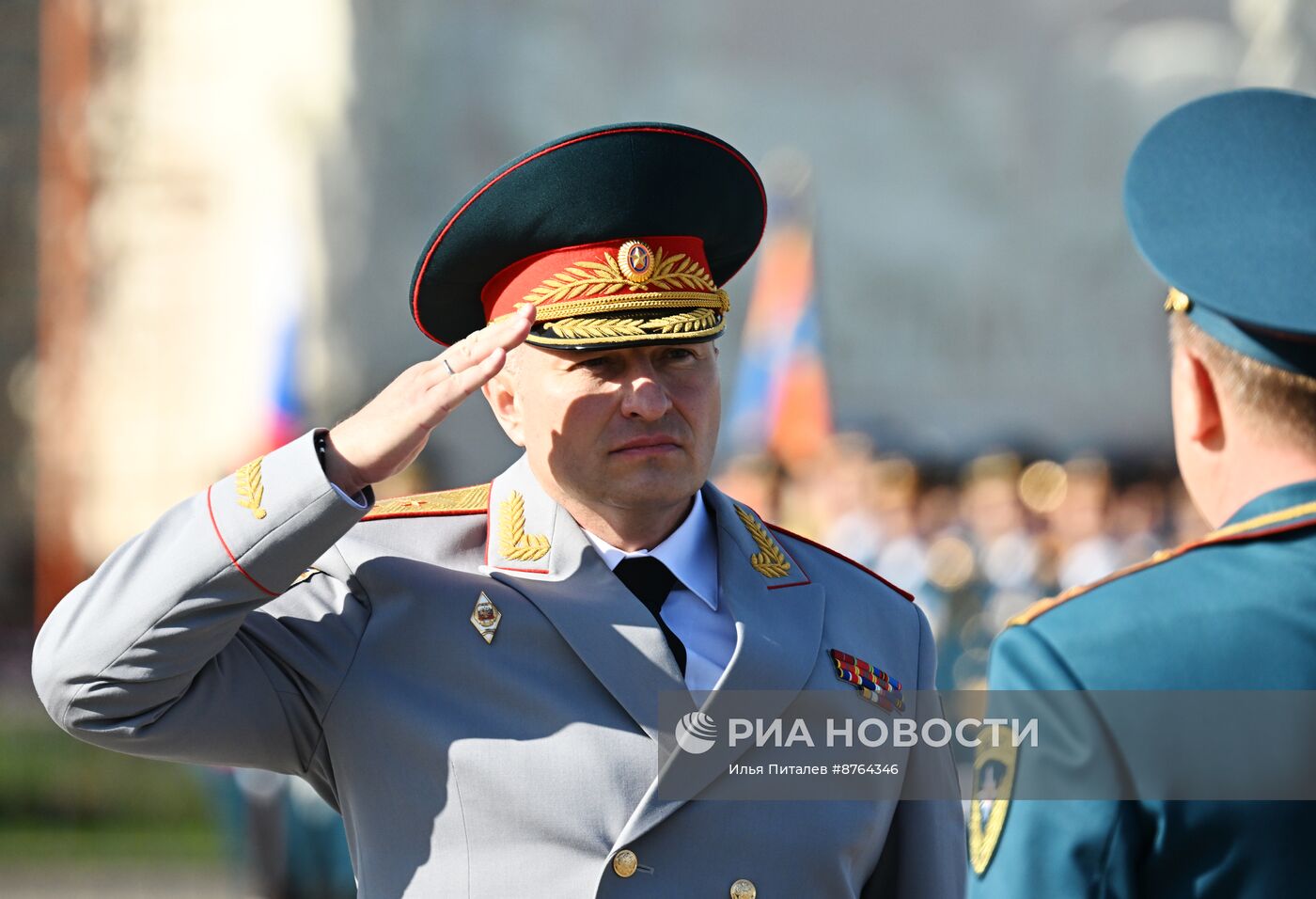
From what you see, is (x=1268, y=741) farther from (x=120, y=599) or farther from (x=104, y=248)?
(x=104, y=248)

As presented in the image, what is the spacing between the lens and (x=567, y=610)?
281cm

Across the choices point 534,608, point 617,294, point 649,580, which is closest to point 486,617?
point 534,608

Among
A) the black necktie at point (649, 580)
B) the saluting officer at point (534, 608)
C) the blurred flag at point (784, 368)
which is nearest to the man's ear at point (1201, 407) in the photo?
the saluting officer at point (534, 608)

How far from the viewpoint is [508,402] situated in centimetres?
306

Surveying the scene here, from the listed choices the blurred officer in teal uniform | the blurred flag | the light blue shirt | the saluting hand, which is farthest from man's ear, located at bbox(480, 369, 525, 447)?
the blurred flag

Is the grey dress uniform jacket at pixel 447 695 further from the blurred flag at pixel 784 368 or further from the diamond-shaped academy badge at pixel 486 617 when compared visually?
the blurred flag at pixel 784 368

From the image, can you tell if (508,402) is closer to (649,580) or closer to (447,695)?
(649,580)

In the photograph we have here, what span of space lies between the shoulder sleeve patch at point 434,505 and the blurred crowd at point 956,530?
7.51 metres

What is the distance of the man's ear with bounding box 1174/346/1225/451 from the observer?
2.21 meters

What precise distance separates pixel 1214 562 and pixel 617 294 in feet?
3.57

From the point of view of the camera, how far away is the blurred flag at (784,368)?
11.7 meters

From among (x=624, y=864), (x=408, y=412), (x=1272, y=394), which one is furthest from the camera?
(x=624, y=864)

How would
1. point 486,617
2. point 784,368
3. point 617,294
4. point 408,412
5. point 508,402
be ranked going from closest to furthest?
point 408,412, point 486,617, point 617,294, point 508,402, point 784,368

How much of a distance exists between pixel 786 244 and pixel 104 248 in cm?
788
